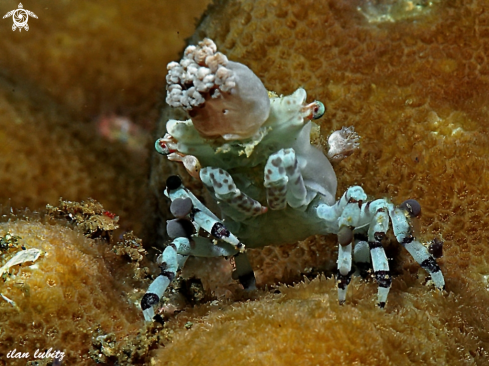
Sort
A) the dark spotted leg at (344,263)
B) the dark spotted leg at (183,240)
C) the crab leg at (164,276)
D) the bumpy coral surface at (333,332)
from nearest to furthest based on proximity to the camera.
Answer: the bumpy coral surface at (333,332), the dark spotted leg at (344,263), the crab leg at (164,276), the dark spotted leg at (183,240)

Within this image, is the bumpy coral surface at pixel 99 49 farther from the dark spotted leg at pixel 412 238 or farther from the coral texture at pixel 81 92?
the dark spotted leg at pixel 412 238

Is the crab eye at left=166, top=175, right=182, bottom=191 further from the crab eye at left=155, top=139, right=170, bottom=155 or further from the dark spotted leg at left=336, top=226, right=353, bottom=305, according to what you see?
the dark spotted leg at left=336, top=226, right=353, bottom=305

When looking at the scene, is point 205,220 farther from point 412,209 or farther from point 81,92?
point 81,92

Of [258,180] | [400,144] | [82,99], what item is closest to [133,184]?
[82,99]

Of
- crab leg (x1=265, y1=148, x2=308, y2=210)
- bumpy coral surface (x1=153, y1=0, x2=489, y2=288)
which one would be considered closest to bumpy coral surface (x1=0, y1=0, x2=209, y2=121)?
bumpy coral surface (x1=153, y1=0, x2=489, y2=288)

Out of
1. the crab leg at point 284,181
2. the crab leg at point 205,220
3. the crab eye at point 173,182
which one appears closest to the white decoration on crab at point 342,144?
the crab leg at point 284,181

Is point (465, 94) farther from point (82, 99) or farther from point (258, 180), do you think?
point (82, 99)
